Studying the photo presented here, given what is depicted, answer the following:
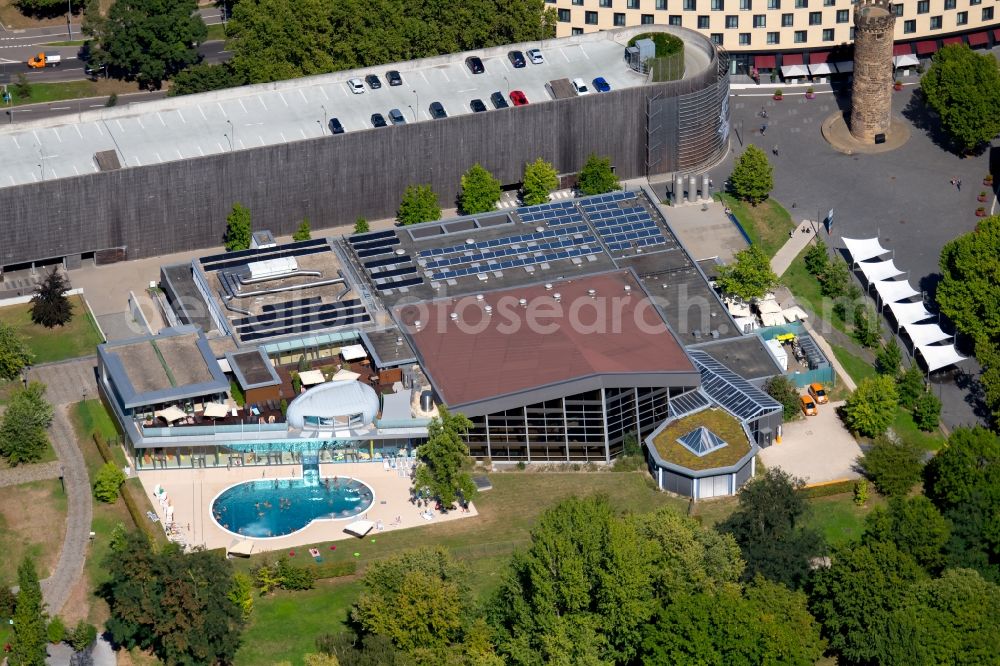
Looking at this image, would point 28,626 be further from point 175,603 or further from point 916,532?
point 916,532

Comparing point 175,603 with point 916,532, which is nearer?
point 175,603

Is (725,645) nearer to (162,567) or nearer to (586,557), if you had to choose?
(586,557)

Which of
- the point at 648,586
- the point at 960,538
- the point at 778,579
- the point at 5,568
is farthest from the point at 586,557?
the point at 5,568

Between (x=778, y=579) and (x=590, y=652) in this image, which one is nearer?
(x=590, y=652)

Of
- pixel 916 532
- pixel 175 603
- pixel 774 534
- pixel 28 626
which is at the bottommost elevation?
pixel 774 534

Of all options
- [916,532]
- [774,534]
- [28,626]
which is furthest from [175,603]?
[916,532]

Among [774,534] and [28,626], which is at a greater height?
[28,626]
